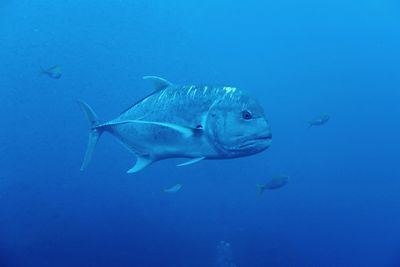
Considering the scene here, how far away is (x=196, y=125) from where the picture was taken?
199 cm

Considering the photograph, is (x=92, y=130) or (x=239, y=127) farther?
(x=92, y=130)

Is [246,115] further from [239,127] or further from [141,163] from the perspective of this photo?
→ [141,163]

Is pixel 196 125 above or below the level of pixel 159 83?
below

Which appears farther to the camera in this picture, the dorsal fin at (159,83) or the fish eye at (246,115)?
the dorsal fin at (159,83)

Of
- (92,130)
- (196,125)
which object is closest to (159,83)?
(196,125)

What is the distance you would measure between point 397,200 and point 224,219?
1087cm

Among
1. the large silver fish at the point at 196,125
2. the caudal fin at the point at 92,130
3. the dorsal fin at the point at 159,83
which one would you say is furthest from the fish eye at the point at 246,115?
the caudal fin at the point at 92,130

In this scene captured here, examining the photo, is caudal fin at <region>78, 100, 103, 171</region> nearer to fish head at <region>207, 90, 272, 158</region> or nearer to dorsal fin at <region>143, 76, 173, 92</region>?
dorsal fin at <region>143, 76, 173, 92</region>

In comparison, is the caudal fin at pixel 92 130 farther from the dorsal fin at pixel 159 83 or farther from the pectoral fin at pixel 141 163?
the dorsal fin at pixel 159 83

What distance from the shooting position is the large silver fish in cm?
191

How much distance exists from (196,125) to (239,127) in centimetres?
26

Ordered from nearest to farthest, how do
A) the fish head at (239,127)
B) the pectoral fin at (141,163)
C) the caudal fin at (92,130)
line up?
the fish head at (239,127) < the pectoral fin at (141,163) < the caudal fin at (92,130)

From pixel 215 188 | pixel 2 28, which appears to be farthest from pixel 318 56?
pixel 2 28

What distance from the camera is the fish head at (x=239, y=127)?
190 centimetres
